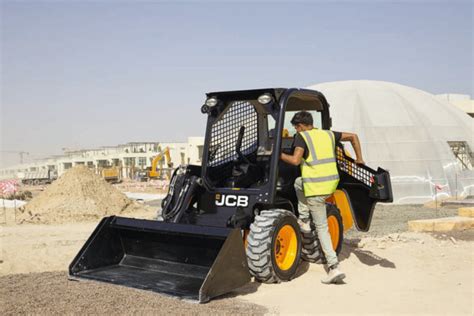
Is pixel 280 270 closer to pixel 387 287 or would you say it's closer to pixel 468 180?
pixel 387 287

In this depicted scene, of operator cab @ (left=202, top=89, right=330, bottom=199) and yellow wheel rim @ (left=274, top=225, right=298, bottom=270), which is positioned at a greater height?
operator cab @ (left=202, top=89, right=330, bottom=199)

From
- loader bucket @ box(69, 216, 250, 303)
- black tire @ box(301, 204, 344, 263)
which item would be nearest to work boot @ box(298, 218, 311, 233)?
black tire @ box(301, 204, 344, 263)

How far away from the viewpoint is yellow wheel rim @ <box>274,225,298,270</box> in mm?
6363

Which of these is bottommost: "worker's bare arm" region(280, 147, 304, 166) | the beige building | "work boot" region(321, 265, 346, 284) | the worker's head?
the beige building

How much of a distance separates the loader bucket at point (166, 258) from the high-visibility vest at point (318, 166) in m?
1.25

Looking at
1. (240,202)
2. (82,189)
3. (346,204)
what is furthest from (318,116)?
(82,189)

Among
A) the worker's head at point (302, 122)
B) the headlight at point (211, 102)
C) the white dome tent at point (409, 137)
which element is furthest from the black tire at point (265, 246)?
the white dome tent at point (409, 137)

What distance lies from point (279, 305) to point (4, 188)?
19164 mm

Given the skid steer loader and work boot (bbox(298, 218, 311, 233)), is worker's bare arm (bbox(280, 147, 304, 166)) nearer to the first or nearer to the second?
the skid steer loader

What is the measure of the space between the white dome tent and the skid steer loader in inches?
616

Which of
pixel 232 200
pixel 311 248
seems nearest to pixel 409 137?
pixel 311 248

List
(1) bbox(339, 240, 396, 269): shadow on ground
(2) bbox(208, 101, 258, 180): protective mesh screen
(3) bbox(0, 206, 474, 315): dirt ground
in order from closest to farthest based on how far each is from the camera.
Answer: (3) bbox(0, 206, 474, 315): dirt ground
(2) bbox(208, 101, 258, 180): protective mesh screen
(1) bbox(339, 240, 396, 269): shadow on ground

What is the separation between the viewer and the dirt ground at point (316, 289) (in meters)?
5.18

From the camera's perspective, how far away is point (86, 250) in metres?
6.55
